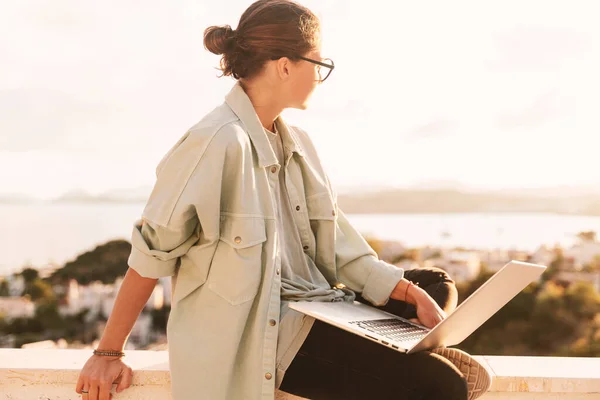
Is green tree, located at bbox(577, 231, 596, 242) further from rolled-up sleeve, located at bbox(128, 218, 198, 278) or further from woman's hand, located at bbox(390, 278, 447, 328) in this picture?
rolled-up sleeve, located at bbox(128, 218, 198, 278)

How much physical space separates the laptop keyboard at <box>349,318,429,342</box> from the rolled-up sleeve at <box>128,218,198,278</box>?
42cm

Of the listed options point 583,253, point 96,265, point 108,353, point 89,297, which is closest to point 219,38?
point 108,353

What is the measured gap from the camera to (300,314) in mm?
1516

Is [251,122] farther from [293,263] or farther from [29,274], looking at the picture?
[29,274]

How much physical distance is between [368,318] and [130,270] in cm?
56

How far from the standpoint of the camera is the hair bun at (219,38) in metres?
1.69

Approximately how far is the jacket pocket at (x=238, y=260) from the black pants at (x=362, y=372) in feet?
0.59

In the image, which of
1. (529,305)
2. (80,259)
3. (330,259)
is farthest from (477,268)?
(330,259)

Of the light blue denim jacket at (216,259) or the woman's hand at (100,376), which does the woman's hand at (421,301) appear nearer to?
the light blue denim jacket at (216,259)

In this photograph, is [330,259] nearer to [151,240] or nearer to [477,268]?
[151,240]

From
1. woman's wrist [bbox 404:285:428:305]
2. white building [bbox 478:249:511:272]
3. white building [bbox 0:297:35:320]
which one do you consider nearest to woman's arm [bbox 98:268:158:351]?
woman's wrist [bbox 404:285:428:305]

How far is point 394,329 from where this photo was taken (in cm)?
155

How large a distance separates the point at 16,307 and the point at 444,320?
2642 centimetres

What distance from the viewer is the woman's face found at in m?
1.70
